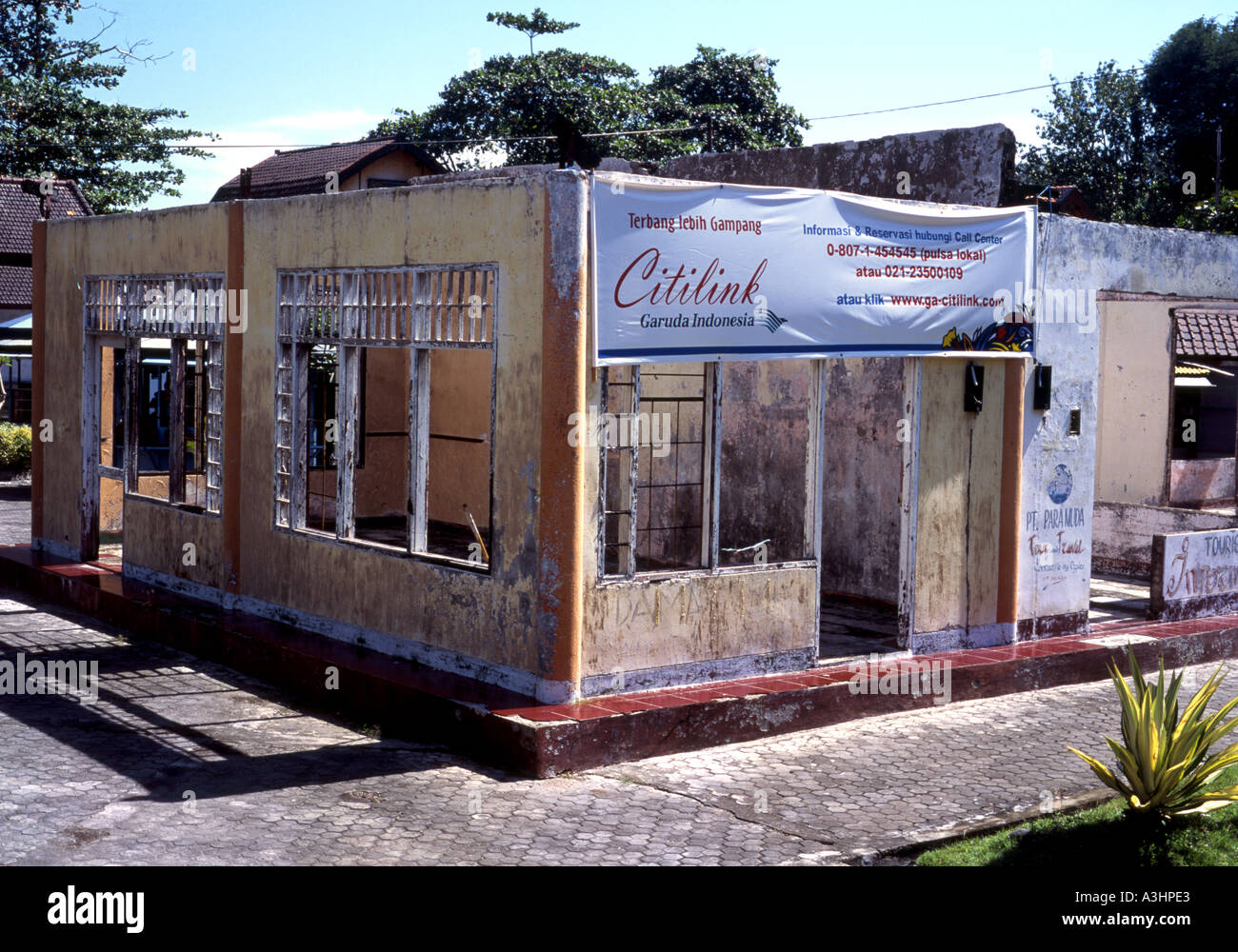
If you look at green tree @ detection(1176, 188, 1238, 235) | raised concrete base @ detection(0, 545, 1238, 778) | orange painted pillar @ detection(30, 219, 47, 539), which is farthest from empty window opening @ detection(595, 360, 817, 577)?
green tree @ detection(1176, 188, 1238, 235)

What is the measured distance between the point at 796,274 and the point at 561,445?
2.01 m

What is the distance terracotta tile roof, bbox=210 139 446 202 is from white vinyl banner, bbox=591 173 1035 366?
107ft

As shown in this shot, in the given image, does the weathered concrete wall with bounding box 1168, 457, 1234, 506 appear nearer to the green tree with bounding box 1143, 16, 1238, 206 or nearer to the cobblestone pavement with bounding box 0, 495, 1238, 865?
the cobblestone pavement with bounding box 0, 495, 1238, 865

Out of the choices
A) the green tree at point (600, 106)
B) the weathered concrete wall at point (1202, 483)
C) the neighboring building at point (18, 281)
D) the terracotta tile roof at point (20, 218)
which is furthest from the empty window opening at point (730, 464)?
the green tree at point (600, 106)

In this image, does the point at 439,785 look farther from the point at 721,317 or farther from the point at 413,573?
the point at 721,317

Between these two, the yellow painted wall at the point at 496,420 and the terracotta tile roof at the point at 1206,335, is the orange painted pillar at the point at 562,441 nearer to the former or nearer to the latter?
the yellow painted wall at the point at 496,420

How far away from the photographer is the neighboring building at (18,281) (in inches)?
1008

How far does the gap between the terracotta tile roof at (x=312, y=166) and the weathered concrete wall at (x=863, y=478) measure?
99.7ft

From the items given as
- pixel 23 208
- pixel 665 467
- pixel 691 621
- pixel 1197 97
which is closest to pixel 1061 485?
pixel 691 621

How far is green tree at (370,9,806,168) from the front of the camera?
40.4 metres

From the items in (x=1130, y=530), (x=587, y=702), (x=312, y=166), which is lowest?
(x=587, y=702)

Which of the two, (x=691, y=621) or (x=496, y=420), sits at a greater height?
(x=496, y=420)

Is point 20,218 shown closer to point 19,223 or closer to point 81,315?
point 19,223

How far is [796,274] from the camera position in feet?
29.0
